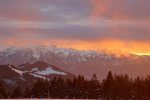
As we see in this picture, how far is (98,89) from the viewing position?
176 meters

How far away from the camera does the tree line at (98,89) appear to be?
→ 16100 centimetres

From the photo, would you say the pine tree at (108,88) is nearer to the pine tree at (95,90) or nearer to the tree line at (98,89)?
the tree line at (98,89)

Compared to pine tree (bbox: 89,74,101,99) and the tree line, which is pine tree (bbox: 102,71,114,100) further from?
pine tree (bbox: 89,74,101,99)

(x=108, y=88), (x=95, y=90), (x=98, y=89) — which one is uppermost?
(x=108, y=88)

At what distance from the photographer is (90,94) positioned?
582 feet

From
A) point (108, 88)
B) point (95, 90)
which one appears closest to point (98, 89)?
point (95, 90)

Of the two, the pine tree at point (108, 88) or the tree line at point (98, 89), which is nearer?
the tree line at point (98, 89)

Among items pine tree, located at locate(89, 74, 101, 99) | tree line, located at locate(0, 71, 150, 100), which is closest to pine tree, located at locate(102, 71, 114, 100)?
tree line, located at locate(0, 71, 150, 100)

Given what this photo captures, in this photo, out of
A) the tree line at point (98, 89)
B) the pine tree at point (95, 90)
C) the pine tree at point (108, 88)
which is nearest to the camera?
the tree line at point (98, 89)

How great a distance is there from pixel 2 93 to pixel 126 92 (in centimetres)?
5337

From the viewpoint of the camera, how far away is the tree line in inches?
6339

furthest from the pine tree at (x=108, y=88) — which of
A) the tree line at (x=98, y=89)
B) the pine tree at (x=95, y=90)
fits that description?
the pine tree at (x=95, y=90)

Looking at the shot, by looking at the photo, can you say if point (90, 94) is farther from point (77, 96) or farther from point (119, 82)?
point (119, 82)

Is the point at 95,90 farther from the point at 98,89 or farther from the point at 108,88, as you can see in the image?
the point at 108,88
